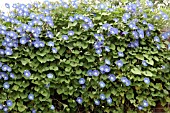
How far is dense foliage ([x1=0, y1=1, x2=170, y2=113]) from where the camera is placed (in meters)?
3.18

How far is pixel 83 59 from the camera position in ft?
10.7

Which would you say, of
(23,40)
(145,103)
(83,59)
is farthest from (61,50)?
(145,103)

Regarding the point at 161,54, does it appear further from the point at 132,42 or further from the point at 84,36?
the point at 84,36

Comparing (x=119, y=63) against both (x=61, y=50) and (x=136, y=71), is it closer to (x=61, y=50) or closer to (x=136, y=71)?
(x=136, y=71)

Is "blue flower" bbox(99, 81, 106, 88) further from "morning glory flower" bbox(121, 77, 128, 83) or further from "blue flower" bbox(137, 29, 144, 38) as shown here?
"blue flower" bbox(137, 29, 144, 38)

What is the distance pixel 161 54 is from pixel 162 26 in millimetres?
291

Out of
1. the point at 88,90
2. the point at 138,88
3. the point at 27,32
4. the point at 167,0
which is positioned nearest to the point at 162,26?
the point at 138,88

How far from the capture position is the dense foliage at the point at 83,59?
125 inches

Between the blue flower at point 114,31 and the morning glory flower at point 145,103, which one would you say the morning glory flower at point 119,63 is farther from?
the morning glory flower at point 145,103

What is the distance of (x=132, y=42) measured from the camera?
3373mm

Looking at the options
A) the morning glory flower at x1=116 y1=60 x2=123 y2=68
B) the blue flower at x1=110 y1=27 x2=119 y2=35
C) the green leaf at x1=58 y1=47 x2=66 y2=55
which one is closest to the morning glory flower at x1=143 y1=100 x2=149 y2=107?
the morning glory flower at x1=116 y1=60 x2=123 y2=68

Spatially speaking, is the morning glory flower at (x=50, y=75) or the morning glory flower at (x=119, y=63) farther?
the morning glory flower at (x=119, y=63)

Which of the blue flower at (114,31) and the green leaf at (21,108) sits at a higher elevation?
the blue flower at (114,31)

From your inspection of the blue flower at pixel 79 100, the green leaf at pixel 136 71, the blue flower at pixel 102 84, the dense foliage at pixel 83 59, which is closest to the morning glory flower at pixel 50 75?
the dense foliage at pixel 83 59
